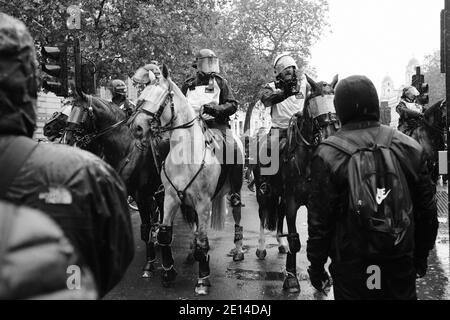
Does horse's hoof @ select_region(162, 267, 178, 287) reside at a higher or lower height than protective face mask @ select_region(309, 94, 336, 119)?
lower

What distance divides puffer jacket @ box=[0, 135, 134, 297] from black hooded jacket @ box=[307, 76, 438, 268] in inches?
61.3

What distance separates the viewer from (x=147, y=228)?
7312 millimetres

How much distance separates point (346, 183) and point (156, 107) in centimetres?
353

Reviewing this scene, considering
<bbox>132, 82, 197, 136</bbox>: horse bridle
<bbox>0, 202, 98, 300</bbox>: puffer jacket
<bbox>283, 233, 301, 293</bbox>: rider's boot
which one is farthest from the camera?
<bbox>283, 233, 301, 293</bbox>: rider's boot

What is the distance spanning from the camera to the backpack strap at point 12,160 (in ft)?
5.00

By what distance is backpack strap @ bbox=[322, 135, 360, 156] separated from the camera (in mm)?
2934

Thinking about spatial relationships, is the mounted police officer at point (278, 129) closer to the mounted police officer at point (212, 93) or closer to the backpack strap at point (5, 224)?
the mounted police officer at point (212, 93)

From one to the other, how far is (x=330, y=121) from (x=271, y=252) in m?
3.79

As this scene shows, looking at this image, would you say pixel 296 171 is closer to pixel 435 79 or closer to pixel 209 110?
pixel 209 110

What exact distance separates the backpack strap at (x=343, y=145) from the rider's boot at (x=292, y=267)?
3.28 m

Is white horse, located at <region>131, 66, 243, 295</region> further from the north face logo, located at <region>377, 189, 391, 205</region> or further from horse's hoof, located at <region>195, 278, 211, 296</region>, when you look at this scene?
the north face logo, located at <region>377, 189, 391, 205</region>

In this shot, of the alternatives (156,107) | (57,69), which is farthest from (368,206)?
(57,69)

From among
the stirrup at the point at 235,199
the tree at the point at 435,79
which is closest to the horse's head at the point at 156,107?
the stirrup at the point at 235,199

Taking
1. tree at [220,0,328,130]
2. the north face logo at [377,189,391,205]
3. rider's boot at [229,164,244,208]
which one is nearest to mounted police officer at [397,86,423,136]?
rider's boot at [229,164,244,208]
